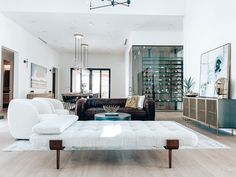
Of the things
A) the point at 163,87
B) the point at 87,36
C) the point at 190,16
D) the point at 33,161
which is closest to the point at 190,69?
the point at 190,16

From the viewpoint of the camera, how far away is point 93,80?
16.3 meters

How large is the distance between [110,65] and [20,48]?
736 cm

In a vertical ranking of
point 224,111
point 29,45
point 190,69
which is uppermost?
point 29,45

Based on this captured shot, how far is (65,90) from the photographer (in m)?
16.0

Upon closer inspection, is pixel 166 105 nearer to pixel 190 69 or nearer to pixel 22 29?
pixel 190 69

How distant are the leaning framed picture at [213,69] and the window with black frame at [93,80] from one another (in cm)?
987

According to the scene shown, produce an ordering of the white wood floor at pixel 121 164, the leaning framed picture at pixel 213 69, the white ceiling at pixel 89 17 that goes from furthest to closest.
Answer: the white ceiling at pixel 89 17
the leaning framed picture at pixel 213 69
the white wood floor at pixel 121 164

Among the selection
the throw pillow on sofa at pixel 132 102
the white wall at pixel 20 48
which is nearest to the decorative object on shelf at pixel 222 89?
the throw pillow on sofa at pixel 132 102

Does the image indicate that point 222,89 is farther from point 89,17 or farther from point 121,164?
point 89,17

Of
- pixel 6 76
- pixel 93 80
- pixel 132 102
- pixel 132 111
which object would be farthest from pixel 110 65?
pixel 132 111

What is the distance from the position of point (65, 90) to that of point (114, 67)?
353 centimetres

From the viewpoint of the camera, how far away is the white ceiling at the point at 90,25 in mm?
8383

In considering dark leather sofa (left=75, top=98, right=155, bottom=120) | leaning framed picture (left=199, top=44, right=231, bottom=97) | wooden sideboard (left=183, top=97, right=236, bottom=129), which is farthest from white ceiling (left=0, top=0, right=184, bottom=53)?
wooden sideboard (left=183, top=97, right=236, bottom=129)

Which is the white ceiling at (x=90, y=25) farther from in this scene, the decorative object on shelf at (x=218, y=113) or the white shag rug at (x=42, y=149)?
the white shag rug at (x=42, y=149)
